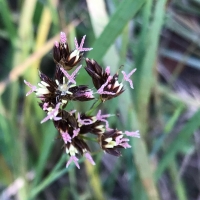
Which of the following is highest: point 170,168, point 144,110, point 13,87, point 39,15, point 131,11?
point 39,15

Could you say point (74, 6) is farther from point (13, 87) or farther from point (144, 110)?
point (144, 110)

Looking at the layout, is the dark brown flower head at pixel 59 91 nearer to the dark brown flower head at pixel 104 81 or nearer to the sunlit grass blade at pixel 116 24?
the dark brown flower head at pixel 104 81

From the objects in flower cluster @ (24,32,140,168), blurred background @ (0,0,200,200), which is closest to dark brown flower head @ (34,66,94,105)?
flower cluster @ (24,32,140,168)

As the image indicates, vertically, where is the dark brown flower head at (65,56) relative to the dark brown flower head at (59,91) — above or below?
above

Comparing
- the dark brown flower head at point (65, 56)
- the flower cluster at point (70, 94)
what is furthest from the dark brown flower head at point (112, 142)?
the dark brown flower head at point (65, 56)

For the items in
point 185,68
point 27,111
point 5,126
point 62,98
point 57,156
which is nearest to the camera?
point 62,98

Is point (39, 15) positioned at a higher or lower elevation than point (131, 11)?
higher

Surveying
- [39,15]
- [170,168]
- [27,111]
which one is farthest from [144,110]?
[39,15]
